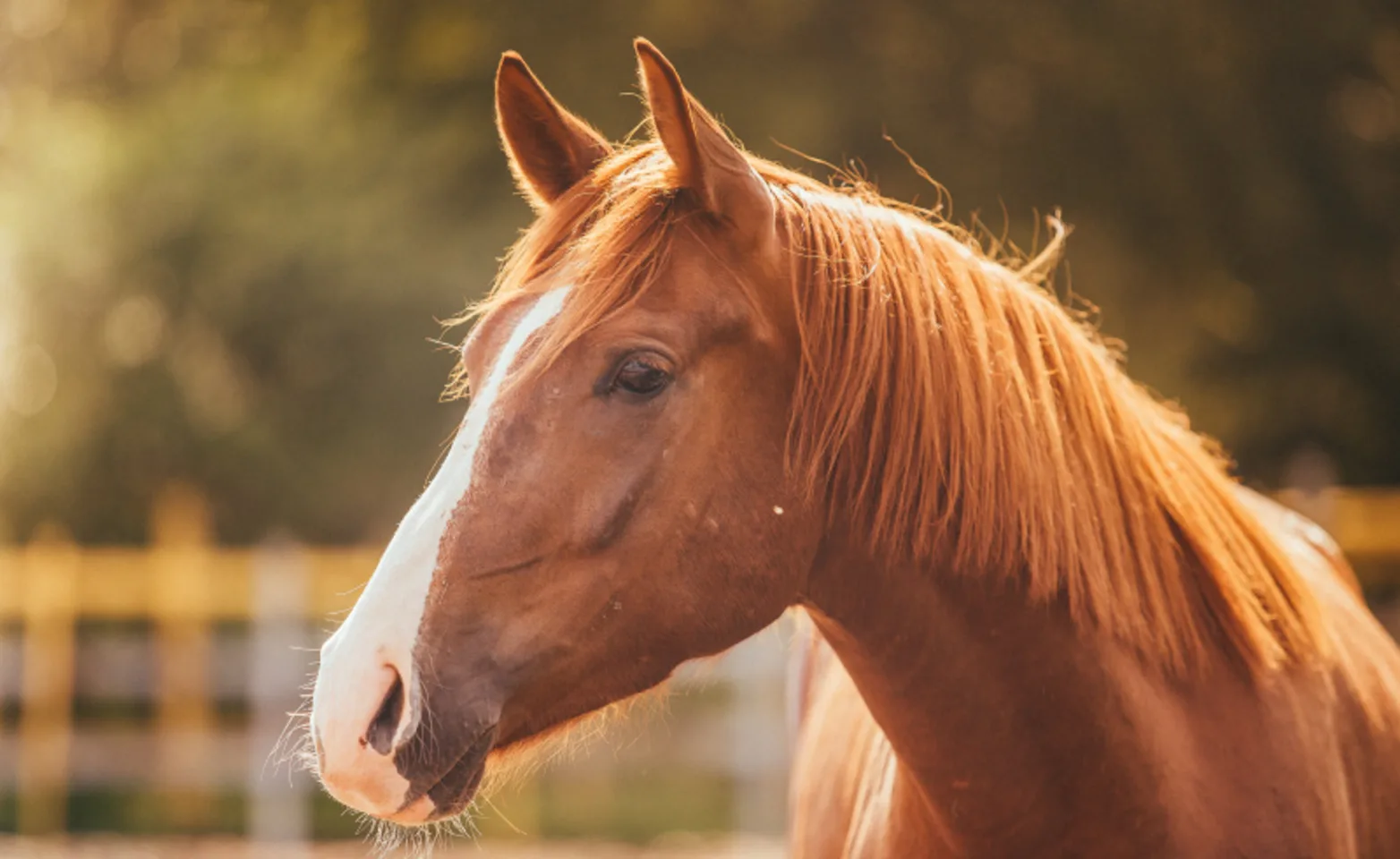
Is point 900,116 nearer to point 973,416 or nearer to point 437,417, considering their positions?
point 437,417

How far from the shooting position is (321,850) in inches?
363

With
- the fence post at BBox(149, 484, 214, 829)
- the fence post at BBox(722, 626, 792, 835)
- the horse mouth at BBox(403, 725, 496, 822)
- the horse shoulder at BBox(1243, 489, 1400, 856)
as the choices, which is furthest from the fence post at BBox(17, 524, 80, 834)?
the horse shoulder at BBox(1243, 489, 1400, 856)

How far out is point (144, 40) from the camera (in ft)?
41.3

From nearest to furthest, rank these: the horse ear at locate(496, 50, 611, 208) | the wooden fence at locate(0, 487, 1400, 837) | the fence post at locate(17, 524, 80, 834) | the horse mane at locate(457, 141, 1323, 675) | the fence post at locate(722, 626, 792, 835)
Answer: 1. the horse mane at locate(457, 141, 1323, 675)
2. the horse ear at locate(496, 50, 611, 208)
3. the fence post at locate(722, 626, 792, 835)
4. the wooden fence at locate(0, 487, 1400, 837)
5. the fence post at locate(17, 524, 80, 834)

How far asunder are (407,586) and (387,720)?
18cm

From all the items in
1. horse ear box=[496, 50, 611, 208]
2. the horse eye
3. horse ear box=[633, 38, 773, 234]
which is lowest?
the horse eye

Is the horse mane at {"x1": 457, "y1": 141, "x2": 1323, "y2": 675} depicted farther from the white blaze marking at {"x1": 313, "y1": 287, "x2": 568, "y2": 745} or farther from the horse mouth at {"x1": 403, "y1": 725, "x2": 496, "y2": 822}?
the horse mouth at {"x1": 403, "y1": 725, "x2": 496, "y2": 822}

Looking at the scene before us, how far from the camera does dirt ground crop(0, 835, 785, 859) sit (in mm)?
8297

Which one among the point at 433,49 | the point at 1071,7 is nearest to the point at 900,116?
the point at 1071,7

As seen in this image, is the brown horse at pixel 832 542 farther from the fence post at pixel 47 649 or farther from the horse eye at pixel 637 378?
the fence post at pixel 47 649

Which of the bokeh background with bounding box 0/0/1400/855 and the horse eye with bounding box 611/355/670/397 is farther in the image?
the bokeh background with bounding box 0/0/1400/855

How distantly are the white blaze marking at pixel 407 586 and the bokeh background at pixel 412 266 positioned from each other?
25.0 ft

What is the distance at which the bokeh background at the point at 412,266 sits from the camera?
10195 mm

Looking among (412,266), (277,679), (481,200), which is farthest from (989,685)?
(481,200)
